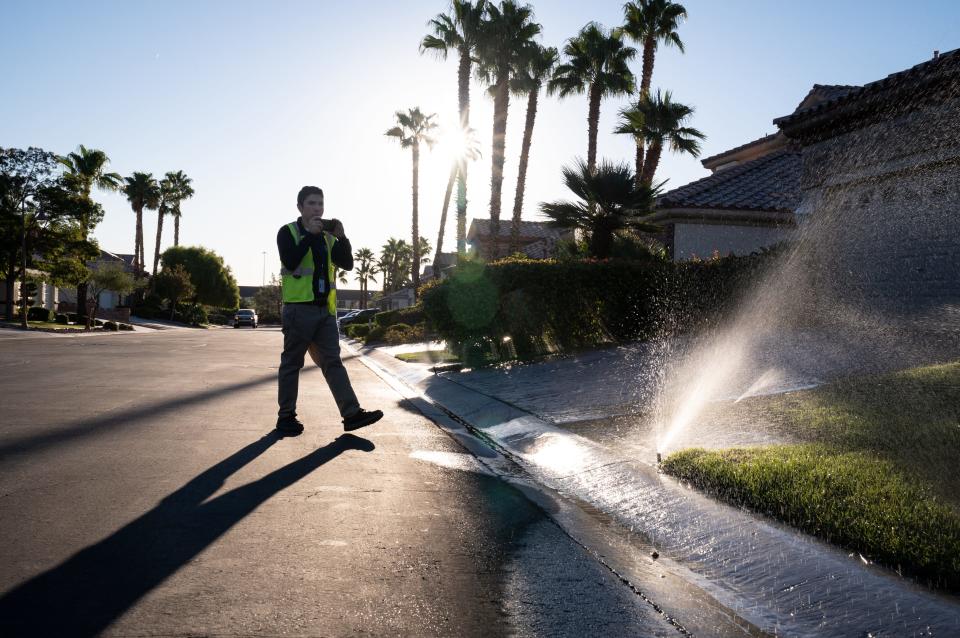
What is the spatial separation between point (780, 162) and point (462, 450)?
23699 mm

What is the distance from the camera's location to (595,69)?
123 feet

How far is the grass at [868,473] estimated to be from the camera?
13.4ft

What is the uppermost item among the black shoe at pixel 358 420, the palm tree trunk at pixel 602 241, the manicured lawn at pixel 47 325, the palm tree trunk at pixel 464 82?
the palm tree trunk at pixel 464 82

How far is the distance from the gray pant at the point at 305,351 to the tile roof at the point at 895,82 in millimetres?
9873

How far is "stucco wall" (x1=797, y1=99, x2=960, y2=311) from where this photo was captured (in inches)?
515

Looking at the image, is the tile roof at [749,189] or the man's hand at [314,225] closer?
the man's hand at [314,225]

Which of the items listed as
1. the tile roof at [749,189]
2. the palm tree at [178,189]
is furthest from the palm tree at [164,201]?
the tile roof at [749,189]

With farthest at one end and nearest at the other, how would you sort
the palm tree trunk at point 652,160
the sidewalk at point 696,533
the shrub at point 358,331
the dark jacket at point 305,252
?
the shrub at point 358,331 < the palm tree trunk at point 652,160 < the dark jacket at point 305,252 < the sidewalk at point 696,533

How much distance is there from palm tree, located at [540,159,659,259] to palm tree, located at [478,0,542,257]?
16.1 m

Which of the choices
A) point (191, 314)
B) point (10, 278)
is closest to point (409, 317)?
point (10, 278)

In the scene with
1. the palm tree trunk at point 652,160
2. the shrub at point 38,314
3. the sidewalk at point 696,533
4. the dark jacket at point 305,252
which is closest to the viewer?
the sidewalk at point 696,533

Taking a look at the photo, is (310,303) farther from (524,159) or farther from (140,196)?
(140,196)

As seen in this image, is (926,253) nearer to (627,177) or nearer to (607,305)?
(607,305)

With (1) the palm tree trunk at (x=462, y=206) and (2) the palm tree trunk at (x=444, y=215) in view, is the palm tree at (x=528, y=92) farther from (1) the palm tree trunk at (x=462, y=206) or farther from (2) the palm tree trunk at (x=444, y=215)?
(2) the palm tree trunk at (x=444, y=215)
